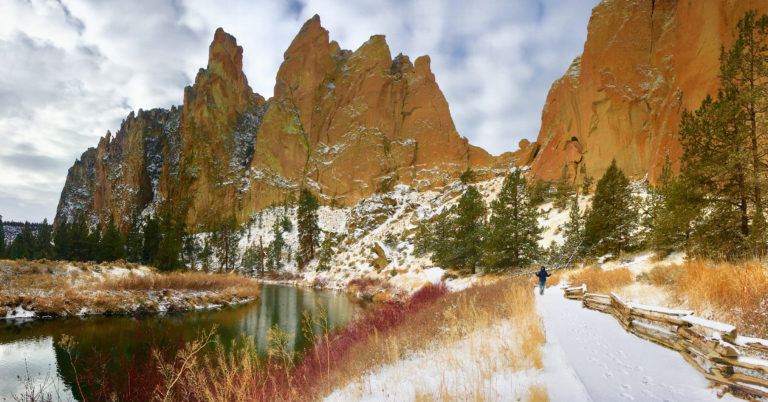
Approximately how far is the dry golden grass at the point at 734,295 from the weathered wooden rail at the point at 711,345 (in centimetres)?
73

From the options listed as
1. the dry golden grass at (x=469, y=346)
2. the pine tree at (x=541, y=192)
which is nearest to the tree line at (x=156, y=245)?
the dry golden grass at (x=469, y=346)

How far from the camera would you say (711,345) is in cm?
332

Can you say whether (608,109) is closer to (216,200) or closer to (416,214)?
(416,214)

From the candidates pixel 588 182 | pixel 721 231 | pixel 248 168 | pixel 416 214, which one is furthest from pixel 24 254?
pixel 588 182

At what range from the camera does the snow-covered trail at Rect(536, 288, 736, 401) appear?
300 cm

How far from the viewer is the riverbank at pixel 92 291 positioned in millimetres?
14720

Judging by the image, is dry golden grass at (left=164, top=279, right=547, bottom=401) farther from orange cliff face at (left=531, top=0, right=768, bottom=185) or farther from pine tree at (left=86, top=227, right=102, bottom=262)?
pine tree at (left=86, top=227, right=102, bottom=262)

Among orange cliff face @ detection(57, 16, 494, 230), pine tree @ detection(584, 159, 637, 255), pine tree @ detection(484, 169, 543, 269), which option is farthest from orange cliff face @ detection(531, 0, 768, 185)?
orange cliff face @ detection(57, 16, 494, 230)

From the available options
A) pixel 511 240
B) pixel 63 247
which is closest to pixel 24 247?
pixel 63 247

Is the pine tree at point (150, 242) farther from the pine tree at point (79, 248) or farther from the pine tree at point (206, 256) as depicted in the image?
the pine tree at point (206, 256)

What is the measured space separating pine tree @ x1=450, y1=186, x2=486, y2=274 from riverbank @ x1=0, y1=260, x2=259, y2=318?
689 inches

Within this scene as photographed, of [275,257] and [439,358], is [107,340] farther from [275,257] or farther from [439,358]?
[275,257]

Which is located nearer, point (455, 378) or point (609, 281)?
point (455, 378)

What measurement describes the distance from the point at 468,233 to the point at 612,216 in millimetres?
8685
